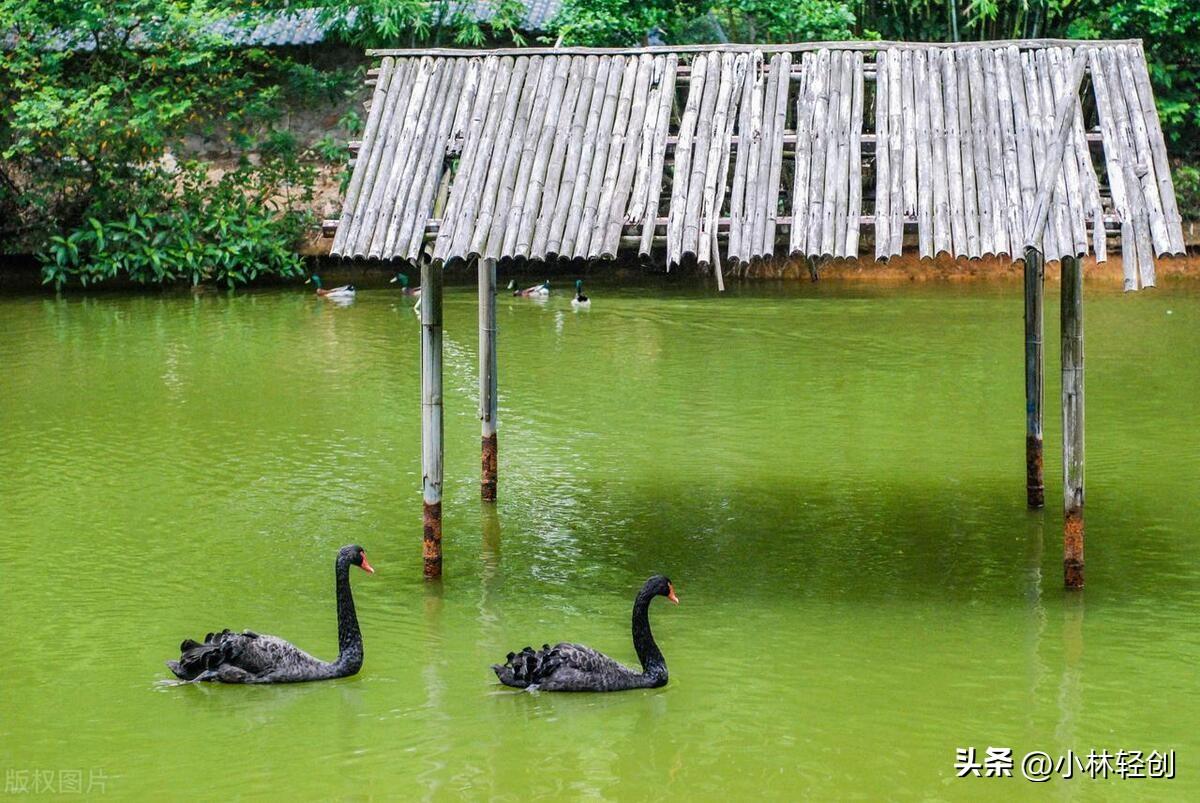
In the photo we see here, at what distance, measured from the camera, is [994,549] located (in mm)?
11914

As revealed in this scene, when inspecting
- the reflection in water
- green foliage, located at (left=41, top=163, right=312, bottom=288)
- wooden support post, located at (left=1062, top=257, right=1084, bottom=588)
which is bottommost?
the reflection in water

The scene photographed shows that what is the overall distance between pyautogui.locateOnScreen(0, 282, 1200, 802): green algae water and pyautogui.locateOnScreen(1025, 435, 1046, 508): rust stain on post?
0.14 m

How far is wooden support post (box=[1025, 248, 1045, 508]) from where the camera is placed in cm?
1244

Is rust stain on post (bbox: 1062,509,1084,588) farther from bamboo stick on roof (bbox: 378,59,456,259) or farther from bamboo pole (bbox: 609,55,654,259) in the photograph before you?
bamboo stick on roof (bbox: 378,59,456,259)

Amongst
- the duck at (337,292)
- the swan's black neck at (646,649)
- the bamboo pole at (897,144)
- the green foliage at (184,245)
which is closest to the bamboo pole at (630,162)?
the bamboo pole at (897,144)

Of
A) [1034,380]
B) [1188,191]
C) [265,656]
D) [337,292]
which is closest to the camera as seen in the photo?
[265,656]

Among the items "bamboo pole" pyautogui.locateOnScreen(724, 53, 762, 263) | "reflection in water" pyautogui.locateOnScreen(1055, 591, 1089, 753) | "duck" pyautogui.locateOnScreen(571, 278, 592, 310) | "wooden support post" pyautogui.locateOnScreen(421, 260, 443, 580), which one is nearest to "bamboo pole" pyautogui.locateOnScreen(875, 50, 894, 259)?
"bamboo pole" pyautogui.locateOnScreen(724, 53, 762, 263)

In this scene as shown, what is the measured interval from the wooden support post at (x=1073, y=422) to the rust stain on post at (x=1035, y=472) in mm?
2037

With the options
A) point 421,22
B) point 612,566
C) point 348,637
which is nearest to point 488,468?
point 612,566

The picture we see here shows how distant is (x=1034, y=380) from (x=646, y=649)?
4.89 meters

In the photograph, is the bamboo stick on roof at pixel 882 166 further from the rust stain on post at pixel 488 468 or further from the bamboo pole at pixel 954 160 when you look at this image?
the rust stain on post at pixel 488 468

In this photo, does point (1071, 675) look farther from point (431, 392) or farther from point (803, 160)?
point (431, 392)

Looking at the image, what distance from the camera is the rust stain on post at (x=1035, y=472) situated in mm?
12797

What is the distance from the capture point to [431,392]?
35.6 feet
